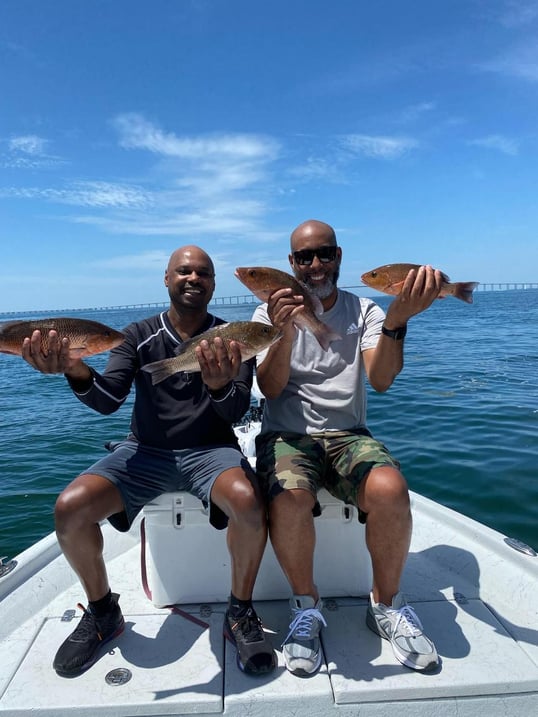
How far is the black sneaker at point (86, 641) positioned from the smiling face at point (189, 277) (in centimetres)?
214

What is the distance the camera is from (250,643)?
2736mm

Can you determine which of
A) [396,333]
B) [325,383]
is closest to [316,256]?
[396,333]

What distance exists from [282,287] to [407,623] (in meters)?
2.21

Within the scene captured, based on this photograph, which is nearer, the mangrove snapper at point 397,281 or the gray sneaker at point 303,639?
the gray sneaker at point 303,639

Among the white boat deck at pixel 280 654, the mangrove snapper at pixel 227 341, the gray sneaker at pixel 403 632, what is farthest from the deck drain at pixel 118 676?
the mangrove snapper at pixel 227 341

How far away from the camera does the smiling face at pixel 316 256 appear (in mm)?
3529

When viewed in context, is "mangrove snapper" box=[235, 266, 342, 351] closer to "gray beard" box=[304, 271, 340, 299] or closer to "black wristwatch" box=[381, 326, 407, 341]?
"gray beard" box=[304, 271, 340, 299]

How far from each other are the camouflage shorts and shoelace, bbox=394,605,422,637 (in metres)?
0.58

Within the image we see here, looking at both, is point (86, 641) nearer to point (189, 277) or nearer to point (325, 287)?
point (189, 277)

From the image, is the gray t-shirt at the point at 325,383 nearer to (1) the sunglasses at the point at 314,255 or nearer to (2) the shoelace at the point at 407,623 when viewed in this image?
(1) the sunglasses at the point at 314,255

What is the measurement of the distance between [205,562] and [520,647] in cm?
204

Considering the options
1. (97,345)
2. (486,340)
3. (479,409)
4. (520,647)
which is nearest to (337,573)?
(520,647)

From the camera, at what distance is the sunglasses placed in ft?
11.6

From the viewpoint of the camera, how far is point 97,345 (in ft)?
10.0
